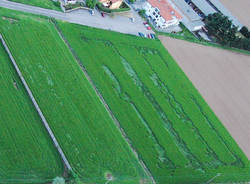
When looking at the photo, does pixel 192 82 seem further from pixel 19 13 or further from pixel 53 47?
pixel 19 13

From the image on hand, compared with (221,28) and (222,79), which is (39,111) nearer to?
(222,79)

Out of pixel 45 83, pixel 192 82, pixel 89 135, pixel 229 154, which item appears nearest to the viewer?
pixel 89 135

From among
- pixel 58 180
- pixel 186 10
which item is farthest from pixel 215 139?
pixel 186 10

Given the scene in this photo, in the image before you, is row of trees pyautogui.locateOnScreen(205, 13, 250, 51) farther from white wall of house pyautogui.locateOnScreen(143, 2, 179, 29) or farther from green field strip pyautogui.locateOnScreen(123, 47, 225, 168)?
green field strip pyautogui.locateOnScreen(123, 47, 225, 168)

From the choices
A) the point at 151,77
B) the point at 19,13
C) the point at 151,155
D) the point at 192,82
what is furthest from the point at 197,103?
the point at 19,13

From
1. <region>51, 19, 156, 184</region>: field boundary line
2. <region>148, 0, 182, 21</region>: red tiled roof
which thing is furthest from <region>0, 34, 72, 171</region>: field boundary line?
<region>148, 0, 182, 21</region>: red tiled roof

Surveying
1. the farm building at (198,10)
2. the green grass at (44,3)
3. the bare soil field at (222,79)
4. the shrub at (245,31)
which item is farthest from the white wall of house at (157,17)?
the green grass at (44,3)
